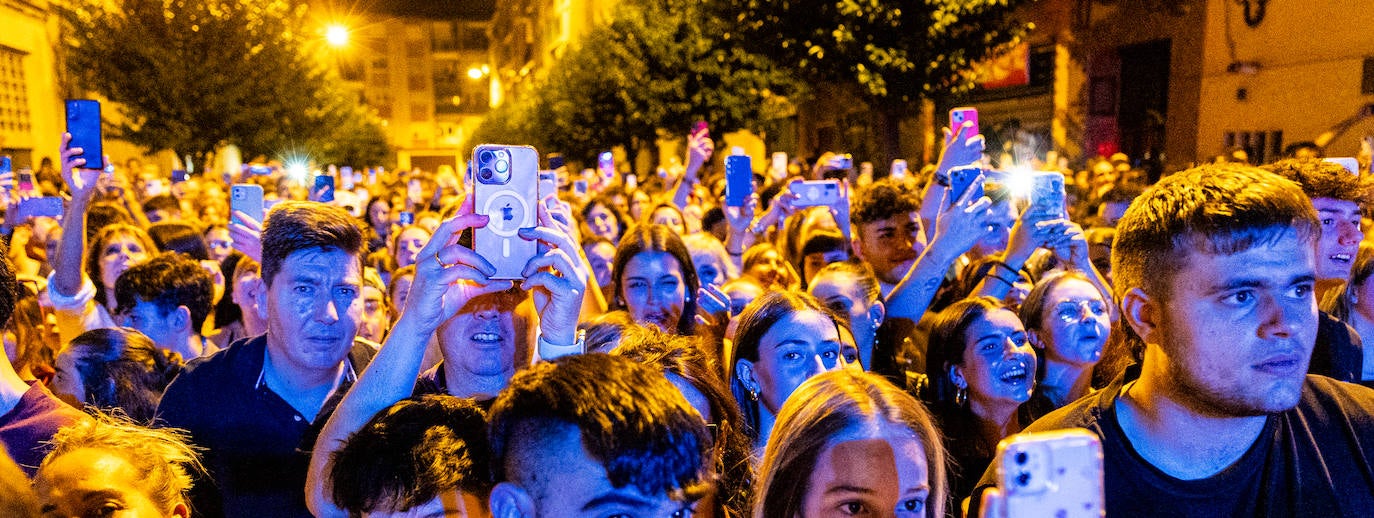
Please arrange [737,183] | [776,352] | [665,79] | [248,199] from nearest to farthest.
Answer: [776,352]
[248,199]
[737,183]
[665,79]

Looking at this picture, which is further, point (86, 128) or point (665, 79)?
point (665, 79)

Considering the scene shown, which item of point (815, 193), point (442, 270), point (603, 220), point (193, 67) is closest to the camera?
point (442, 270)

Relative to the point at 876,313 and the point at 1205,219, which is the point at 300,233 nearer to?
the point at 1205,219

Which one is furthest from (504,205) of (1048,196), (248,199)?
(1048,196)

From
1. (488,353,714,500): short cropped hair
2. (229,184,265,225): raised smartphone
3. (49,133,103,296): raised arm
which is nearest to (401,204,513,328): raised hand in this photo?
(488,353,714,500): short cropped hair

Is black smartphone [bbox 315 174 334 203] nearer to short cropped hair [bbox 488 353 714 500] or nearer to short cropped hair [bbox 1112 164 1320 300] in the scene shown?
short cropped hair [bbox 488 353 714 500]

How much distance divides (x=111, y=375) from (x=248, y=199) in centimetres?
160

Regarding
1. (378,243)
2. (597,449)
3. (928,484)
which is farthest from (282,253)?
(378,243)

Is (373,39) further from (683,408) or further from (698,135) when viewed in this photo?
(683,408)

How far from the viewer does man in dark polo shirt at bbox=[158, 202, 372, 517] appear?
9.15ft

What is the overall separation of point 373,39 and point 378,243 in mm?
86073

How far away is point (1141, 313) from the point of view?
2.14m

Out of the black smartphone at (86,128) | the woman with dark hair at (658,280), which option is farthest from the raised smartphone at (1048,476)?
the black smartphone at (86,128)

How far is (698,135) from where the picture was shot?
8.80 meters
